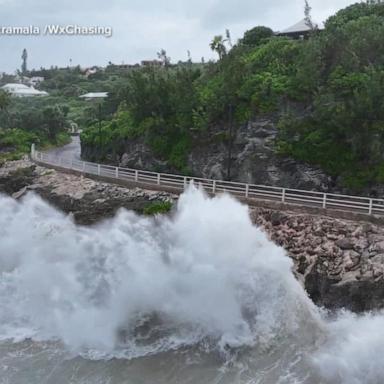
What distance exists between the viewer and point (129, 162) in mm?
30734

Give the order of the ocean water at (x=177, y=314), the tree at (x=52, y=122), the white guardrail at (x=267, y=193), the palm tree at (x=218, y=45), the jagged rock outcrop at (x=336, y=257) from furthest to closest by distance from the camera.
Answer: the tree at (x=52, y=122) → the palm tree at (x=218, y=45) → the white guardrail at (x=267, y=193) → the jagged rock outcrop at (x=336, y=257) → the ocean water at (x=177, y=314)

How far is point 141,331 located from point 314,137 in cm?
1155

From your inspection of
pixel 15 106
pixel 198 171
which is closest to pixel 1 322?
pixel 198 171

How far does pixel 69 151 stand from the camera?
43.9m

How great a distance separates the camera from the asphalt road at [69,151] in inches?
1582

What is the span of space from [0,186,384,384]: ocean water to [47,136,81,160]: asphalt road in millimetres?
20737

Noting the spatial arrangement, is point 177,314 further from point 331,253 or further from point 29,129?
point 29,129

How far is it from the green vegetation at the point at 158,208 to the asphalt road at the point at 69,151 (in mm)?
19159

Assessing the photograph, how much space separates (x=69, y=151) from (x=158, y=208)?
25.0 metres

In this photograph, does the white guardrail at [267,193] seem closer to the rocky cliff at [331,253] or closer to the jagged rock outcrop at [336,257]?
the rocky cliff at [331,253]

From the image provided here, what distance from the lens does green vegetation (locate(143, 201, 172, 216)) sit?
20297 millimetres

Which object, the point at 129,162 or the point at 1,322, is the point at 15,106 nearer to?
the point at 129,162

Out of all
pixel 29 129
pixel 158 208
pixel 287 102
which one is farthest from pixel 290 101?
Answer: pixel 29 129

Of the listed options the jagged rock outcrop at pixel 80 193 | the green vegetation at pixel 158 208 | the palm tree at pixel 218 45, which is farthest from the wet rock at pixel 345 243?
the palm tree at pixel 218 45
